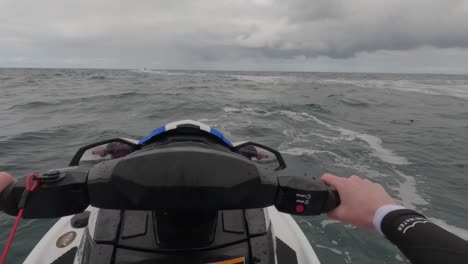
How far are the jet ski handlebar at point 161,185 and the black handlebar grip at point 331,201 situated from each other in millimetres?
171

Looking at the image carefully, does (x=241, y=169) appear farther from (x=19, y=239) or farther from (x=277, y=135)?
(x=277, y=135)

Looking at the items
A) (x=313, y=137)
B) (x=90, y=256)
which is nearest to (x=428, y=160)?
(x=313, y=137)

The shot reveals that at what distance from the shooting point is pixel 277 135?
34.6 feet

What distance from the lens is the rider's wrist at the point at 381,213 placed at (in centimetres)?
121

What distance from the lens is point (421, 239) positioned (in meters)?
1.06

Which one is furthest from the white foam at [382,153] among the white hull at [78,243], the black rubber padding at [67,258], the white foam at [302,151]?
the black rubber padding at [67,258]

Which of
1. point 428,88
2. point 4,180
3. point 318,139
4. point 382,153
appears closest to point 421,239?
point 4,180

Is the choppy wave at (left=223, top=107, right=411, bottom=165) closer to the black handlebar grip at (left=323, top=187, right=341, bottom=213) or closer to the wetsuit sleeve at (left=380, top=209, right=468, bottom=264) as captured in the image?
the black handlebar grip at (left=323, top=187, right=341, bottom=213)

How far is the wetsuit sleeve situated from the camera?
1.00 meters

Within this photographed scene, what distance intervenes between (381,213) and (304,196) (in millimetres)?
324

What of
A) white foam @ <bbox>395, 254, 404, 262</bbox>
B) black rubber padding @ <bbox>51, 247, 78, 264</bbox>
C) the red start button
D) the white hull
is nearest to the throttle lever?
the red start button

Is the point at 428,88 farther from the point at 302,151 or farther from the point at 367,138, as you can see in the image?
the point at 302,151

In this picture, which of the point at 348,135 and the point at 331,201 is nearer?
the point at 331,201

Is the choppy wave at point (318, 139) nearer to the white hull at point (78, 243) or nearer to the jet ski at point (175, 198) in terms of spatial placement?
the white hull at point (78, 243)
